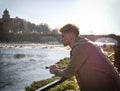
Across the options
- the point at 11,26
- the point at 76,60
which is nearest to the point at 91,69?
the point at 76,60

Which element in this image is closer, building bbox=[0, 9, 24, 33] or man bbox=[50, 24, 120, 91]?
man bbox=[50, 24, 120, 91]

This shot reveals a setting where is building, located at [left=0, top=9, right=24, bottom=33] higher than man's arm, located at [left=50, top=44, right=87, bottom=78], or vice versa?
building, located at [left=0, top=9, right=24, bottom=33]

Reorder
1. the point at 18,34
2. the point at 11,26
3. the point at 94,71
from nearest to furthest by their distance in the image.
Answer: the point at 94,71
the point at 18,34
the point at 11,26

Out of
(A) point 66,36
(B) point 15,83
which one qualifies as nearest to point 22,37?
(B) point 15,83

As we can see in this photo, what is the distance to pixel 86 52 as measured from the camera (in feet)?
12.2

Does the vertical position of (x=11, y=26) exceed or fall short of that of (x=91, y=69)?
it exceeds it

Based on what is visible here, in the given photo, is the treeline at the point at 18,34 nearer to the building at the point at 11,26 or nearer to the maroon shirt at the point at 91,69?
the building at the point at 11,26

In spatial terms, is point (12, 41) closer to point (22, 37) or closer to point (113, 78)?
point (22, 37)

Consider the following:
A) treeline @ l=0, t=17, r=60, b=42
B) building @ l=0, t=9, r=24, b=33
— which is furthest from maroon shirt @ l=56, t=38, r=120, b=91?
building @ l=0, t=9, r=24, b=33

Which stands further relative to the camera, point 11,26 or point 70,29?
point 11,26

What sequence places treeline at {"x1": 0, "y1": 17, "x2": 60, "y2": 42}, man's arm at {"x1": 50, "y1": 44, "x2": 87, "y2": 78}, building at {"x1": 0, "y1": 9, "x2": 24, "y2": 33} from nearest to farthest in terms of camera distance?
1. man's arm at {"x1": 50, "y1": 44, "x2": 87, "y2": 78}
2. treeline at {"x1": 0, "y1": 17, "x2": 60, "y2": 42}
3. building at {"x1": 0, "y1": 9, "x2": 24, "y2": 33}

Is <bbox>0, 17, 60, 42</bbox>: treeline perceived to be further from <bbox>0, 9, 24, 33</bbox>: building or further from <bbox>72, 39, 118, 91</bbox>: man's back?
<bbox>72, 39, 118, 91</bbox>: man's back

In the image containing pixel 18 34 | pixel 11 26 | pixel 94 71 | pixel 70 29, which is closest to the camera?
pixel 94 71

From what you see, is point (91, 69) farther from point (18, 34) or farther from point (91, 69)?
point (18, 34)
